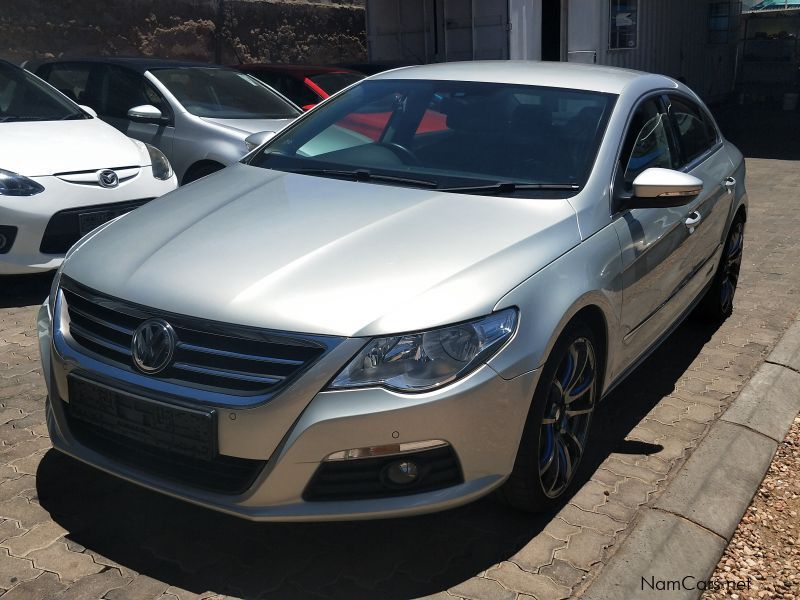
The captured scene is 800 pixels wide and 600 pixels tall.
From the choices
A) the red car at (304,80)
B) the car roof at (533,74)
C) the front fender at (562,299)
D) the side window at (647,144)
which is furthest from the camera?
the red car at (304,80)

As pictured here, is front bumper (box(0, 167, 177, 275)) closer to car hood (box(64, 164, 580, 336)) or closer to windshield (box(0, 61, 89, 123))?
windshield (box(0, 61, 89, 123))

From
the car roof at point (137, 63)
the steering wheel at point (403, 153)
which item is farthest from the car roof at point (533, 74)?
the car roof at point (137, 63)

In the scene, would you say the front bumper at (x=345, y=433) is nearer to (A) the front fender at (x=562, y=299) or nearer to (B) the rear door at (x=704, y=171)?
(A) the front fender at (x=562, y=299)

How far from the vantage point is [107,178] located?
245 inches

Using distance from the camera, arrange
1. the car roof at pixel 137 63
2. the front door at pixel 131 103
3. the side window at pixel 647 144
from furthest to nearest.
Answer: the car roof at pixel 137 63 → the front door at pixel 131 103 → the side window at pixel 647 144

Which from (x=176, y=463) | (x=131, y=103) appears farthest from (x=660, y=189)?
(x=131, y=103)

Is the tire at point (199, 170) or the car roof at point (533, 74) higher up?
the car roof at point (533, 74)

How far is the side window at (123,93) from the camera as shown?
8.01 metres

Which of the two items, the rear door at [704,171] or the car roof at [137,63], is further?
the car roof at [137,63]

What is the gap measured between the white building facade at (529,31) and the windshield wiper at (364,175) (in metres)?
10.5

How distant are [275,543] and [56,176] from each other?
11.9 ft

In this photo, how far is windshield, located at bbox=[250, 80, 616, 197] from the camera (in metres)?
3.88

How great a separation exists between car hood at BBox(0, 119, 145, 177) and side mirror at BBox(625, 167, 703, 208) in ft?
12.6

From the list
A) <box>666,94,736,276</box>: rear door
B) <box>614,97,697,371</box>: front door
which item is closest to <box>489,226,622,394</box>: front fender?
<box>614,97,697,371</box>: front door
